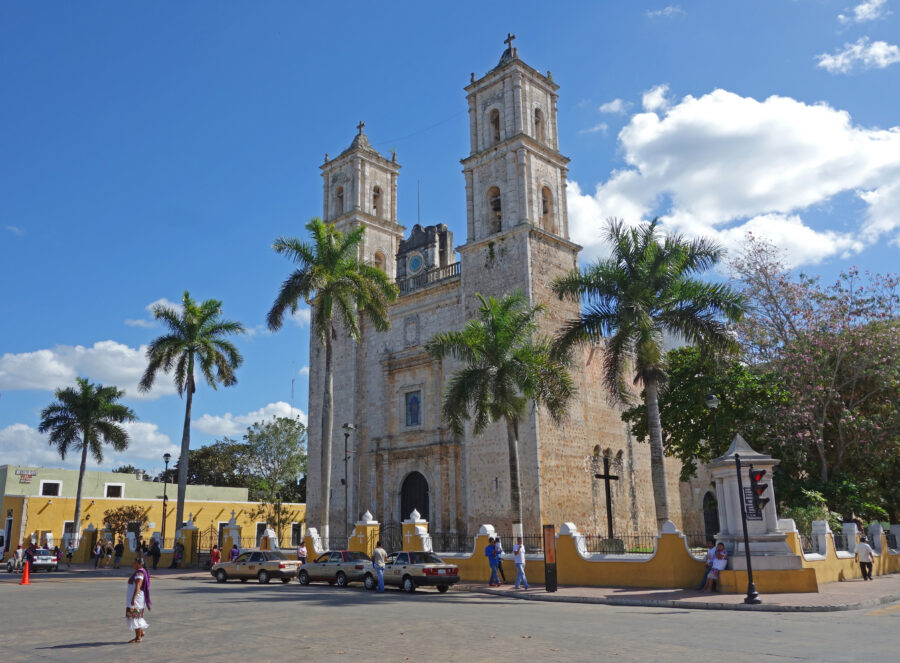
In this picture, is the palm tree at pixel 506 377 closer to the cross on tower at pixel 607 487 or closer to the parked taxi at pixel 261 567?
the parked taxi at pixel 261 567

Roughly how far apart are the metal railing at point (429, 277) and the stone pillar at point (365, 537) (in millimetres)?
12038

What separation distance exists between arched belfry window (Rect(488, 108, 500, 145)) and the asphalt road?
22127mm

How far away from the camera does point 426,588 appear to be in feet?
65.4

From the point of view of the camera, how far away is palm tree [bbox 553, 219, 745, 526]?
1962 centimetres

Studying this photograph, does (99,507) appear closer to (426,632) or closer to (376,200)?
(376,200)

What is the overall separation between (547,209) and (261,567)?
19.1 meters

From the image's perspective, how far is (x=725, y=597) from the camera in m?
14.6

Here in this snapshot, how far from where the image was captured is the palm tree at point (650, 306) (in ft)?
64.4

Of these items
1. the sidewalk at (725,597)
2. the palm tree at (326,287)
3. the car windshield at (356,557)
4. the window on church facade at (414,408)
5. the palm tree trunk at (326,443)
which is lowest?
the sidewalk at (725,597)

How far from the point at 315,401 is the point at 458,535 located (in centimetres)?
1157

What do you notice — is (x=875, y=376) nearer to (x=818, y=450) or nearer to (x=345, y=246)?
(x=818, y=450)

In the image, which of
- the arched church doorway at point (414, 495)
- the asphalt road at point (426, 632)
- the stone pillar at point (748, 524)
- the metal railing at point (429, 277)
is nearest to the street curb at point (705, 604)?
the asphalt road at point (426, 632)

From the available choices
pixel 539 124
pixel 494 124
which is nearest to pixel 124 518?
pixel 494 124

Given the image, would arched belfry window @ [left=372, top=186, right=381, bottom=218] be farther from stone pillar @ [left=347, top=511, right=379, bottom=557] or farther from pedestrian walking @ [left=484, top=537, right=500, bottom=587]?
pedestrian walking @ [left=484, top=537, right=500, bottom=587]
